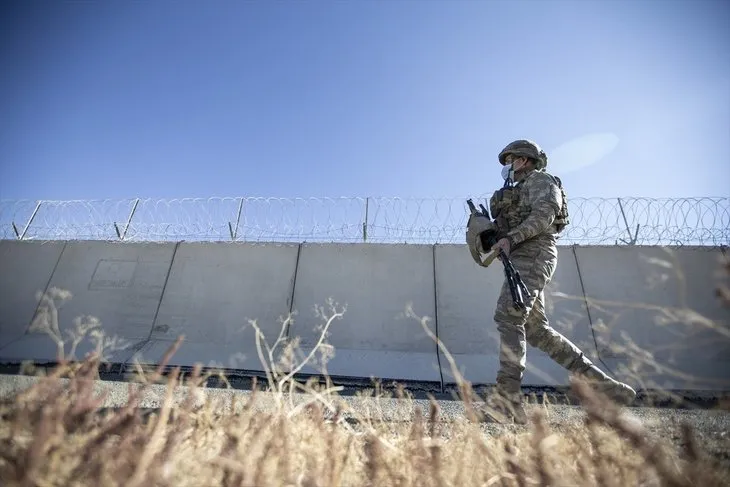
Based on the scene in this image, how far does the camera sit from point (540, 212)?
106 inches

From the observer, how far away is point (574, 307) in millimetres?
4828

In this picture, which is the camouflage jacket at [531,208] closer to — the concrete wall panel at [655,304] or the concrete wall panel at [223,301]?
the concrete wall panel at [655,304]

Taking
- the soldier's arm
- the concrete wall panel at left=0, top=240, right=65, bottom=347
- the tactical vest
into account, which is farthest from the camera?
the concrete wall panel at left=0, top=240, right=65, bottom=347

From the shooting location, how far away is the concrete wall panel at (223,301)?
15.0 feet

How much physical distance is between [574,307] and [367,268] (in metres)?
2.80

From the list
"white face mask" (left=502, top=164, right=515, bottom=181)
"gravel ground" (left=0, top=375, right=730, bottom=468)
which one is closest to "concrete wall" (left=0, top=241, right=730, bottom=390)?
"gravel ground" (left=0, top=375, right=730, bottom=468)

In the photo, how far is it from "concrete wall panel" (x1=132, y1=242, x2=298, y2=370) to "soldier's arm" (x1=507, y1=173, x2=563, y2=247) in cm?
299

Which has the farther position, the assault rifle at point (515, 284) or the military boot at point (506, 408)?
the assault rifle at point (515, 284)

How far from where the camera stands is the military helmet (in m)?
3.11

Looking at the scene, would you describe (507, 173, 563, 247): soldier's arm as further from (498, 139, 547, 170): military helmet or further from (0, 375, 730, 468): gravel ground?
(0, 375, 730, 468): gravel ground

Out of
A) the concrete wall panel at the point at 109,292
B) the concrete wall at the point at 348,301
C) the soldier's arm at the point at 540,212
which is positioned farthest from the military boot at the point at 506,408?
the concrete wall panel at the point at 109,292

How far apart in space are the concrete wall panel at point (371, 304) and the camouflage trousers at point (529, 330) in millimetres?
1857

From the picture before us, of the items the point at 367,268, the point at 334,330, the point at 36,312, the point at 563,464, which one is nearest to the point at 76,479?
the point at 563,464

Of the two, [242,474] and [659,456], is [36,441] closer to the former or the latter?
[242,474]
